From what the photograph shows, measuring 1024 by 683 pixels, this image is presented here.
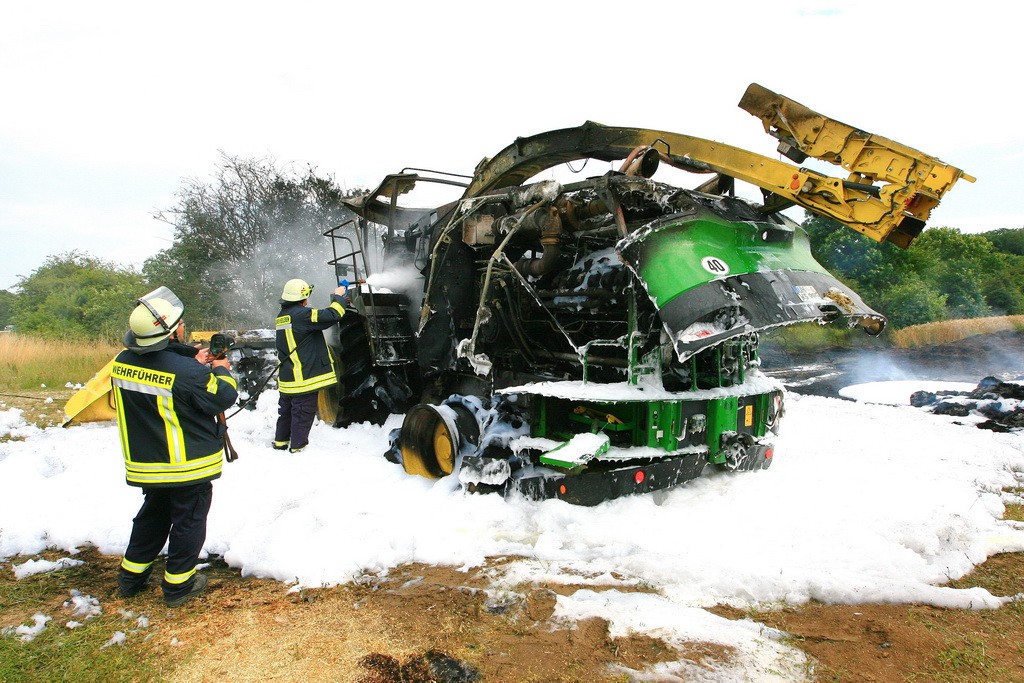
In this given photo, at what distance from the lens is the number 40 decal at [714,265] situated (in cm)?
376

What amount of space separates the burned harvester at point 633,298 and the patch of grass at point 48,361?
30.3 ft

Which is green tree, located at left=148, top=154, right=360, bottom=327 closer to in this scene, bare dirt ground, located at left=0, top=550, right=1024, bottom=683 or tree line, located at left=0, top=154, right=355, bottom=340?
tree line, located at left=0, top=154, right=355, bottom=340

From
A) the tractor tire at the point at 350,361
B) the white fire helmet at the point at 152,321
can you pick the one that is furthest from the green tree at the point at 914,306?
the white fire helmet at the point at 152,321

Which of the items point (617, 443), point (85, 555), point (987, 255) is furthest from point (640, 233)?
point (987, 255)

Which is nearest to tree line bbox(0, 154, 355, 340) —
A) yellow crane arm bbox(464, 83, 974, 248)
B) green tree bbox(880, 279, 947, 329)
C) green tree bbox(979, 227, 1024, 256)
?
yellow crane arm bbox(464, 83, 974, 248)

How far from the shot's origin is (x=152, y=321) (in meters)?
3.20

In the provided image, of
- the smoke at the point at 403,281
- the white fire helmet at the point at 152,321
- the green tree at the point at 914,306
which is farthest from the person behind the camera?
the green tree at the point at 914,306

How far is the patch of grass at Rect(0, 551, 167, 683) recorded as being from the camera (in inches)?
101

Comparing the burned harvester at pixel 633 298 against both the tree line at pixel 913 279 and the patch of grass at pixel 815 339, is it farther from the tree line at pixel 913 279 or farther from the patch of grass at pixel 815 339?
the tree line at pixel 913 279

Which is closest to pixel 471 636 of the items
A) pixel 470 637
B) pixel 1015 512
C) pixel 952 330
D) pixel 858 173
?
pixel 470 637

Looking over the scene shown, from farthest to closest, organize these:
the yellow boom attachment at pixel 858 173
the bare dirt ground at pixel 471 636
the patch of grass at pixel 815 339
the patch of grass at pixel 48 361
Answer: the patch of grass at pixel 815 339 < the patch of grass at pixel 48 361 < the yellow boom attachment at pixel 858 173 < the bare dirt ground at pixel 471 636

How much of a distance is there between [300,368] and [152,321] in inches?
121

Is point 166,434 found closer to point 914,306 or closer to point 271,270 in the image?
point 271,270

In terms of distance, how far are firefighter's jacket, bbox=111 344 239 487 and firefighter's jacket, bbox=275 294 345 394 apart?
2893mm
